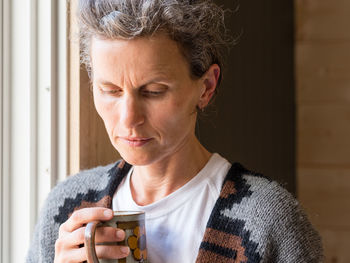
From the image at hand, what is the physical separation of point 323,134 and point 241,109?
1.07 m

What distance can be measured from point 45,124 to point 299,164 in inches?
77.7

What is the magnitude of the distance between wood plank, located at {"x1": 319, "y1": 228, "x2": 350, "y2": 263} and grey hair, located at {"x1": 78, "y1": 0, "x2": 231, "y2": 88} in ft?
6.84

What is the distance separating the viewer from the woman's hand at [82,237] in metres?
0.96

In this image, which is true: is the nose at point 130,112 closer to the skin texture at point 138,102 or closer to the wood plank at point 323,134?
the skin texture at point 138,102

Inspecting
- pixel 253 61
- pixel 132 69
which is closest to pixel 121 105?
pixel 132 69

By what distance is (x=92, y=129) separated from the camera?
1336 millimetres

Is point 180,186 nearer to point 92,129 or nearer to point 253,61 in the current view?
point 92,129

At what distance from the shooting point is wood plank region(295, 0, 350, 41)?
2.96m

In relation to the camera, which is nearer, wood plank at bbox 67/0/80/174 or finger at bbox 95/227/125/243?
finger at bbox 95/227/125/243

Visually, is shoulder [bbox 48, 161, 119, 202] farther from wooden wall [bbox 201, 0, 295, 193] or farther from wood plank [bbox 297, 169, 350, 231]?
wood plank [bbox 297, 169, 350, 231]

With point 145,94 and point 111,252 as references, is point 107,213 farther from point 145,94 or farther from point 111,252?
point 145,94

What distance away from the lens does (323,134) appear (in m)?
3.01

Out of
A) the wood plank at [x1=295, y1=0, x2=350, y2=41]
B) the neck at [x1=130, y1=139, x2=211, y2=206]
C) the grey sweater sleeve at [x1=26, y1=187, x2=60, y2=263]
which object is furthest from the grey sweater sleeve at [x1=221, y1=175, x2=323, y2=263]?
the wood plank at [x1=295, y1=0, x2=350, y2=41]

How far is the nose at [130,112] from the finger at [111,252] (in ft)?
0.68
